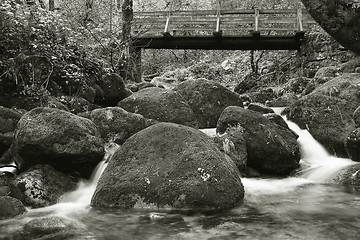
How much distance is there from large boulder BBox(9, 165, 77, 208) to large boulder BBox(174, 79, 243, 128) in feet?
15.8

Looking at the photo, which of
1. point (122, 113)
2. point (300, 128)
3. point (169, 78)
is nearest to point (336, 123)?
point (300, 128)

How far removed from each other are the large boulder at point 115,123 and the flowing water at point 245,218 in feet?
4.35

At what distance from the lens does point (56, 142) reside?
6.24 meters

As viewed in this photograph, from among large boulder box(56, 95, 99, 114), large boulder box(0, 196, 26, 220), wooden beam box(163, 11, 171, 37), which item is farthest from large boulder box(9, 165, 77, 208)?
wooden beam box(163, 11, 171, 37)

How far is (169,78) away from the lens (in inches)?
856

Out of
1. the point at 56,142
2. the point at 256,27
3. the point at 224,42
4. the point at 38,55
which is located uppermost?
the point at 256,27

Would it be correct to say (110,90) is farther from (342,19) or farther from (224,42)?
(342,19)

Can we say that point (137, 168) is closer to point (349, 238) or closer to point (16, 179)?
point (16, 179)

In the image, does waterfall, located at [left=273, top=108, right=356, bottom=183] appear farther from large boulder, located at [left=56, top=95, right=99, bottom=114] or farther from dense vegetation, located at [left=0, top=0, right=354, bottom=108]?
dense vegetation, located at [left=0, top=0, right=354, bottom=108]

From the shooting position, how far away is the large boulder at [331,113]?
855 centimetres

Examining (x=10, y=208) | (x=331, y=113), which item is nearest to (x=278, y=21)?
(x=331, y=113)

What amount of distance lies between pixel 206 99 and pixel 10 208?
643 cm

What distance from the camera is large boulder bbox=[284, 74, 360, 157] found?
855cm

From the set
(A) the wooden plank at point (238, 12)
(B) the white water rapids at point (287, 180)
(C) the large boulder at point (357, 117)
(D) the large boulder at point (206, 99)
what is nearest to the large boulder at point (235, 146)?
(B) the white water rapids at point (287, 180)
